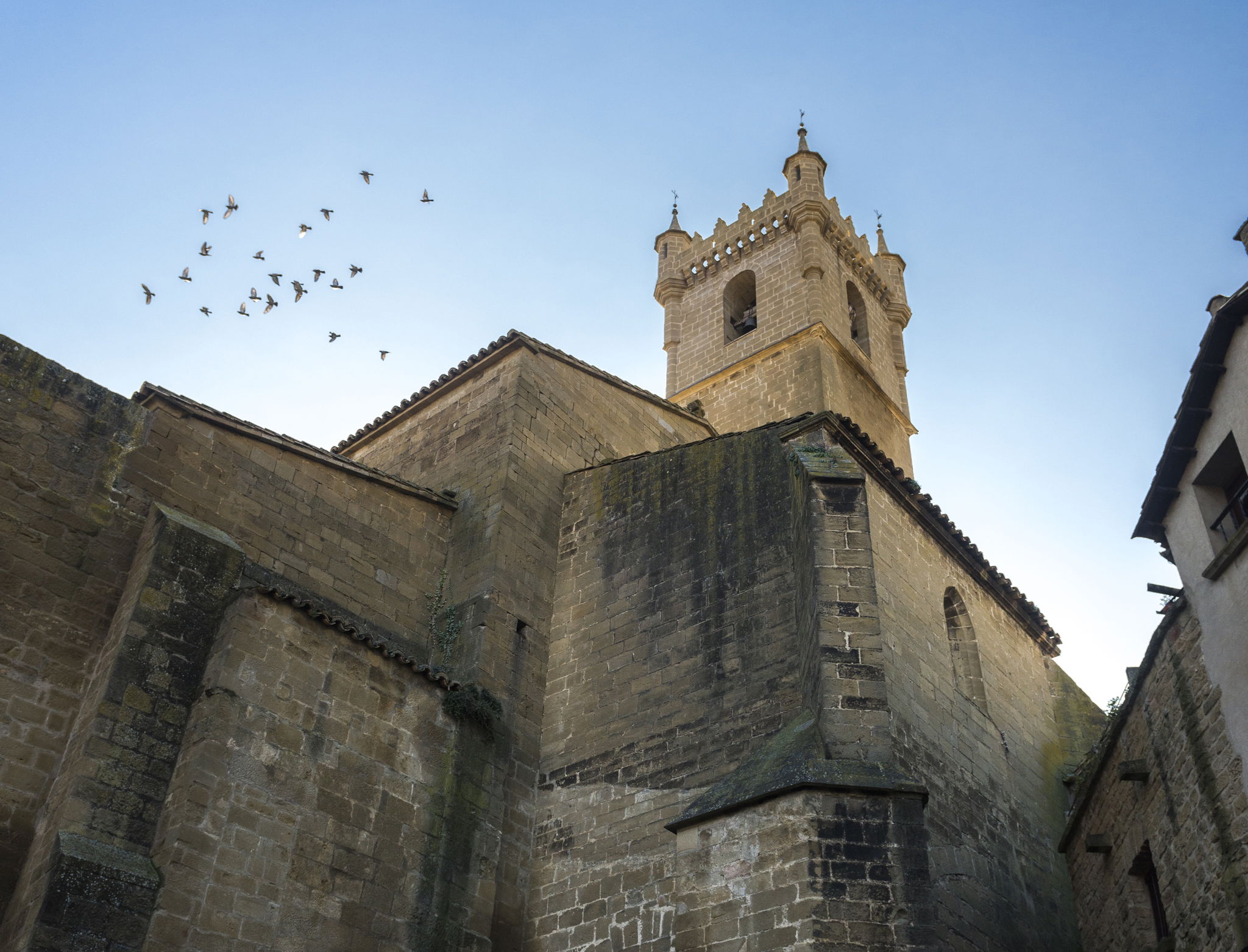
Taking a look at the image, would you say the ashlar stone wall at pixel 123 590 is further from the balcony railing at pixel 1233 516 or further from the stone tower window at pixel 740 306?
the stone tower window at pixel 740 306

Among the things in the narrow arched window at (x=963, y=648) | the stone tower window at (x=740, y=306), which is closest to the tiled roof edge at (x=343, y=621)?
the narrow arched window at (x=963, y=648)

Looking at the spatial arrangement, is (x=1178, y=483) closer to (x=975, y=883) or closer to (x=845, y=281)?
(x=975, y=883)

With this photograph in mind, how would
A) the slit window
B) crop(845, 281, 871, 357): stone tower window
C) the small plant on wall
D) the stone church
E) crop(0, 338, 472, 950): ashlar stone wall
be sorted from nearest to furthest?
crop(0, 338, 472, 950): ashlar stone wall → the stone church → the slit window → the small plant on wall → crop(845, 281, 871, 357): stone tower window

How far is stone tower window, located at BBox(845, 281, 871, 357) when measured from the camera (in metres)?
26.0

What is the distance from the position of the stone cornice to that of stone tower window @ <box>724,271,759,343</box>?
1.33m

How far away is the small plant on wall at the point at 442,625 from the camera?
42.1ft

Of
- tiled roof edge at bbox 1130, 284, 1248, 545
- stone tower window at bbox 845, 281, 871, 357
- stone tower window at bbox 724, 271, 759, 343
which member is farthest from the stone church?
stone tower window at bbox 845, 281, 871, 357

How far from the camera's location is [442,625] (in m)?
13.2

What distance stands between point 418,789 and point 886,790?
15.2 ft

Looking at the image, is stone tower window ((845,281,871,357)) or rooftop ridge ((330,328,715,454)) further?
stone tower window ((845,281,871,357))

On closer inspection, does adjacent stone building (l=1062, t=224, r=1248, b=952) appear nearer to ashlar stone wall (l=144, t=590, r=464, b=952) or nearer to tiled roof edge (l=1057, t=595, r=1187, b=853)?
tiled roof edge (l=1057, t=595, r=1187, b=853)

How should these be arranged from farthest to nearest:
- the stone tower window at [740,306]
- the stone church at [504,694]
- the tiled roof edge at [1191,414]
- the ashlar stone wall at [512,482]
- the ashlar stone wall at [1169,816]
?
the stone tower window at [740,306], the ashlar stone wall at [512,482], the tiled roof edge at [1191,414], the ashlar stone wall at [1169,816], the stone church at [504,694]

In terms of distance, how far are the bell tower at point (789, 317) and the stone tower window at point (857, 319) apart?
0.03m

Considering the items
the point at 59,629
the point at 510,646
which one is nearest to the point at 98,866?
the point at 59,629
